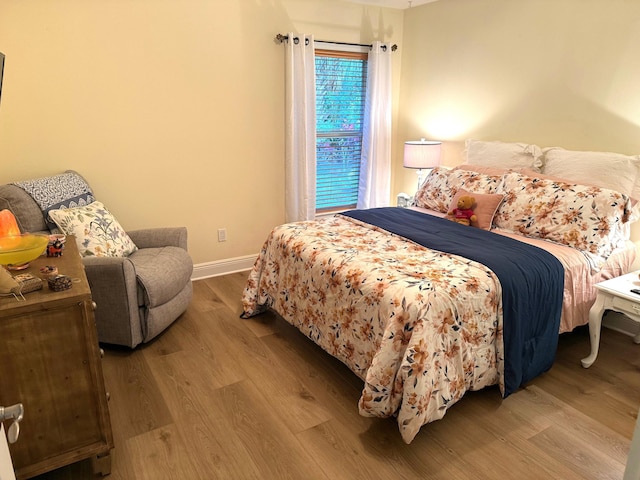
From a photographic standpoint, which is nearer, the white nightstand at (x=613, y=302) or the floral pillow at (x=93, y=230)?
the white nightstand at (x=613, y=302)

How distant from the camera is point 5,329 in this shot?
57.7 inches

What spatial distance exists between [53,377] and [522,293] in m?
2.10

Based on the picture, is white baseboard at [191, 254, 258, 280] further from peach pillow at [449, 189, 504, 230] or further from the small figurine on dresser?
peach pillow at [449, 189, 504, 230]

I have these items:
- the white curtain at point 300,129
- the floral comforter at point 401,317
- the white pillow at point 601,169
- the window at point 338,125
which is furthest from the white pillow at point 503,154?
the white curtain at point 300,129

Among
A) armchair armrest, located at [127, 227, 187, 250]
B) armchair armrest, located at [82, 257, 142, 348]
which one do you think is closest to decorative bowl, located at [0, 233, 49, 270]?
armchair armrest, located at [82, 257, 142, 348]

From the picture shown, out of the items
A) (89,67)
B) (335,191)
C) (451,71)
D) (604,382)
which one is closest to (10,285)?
(89,67)

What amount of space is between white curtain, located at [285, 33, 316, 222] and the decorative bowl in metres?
2.46

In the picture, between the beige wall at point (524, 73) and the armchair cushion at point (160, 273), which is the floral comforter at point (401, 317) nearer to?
the armchair cushion at point (160, 273)

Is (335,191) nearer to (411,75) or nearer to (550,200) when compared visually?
(411,75)

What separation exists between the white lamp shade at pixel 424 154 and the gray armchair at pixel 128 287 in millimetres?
2275

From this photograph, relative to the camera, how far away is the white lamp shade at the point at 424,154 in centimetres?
397

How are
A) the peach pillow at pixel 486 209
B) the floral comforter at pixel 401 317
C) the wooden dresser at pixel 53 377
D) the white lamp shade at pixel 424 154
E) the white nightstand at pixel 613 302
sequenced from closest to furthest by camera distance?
1. the wooden dresser at pixel 53 377
2. the floral comforter at pixel 401 317
3. the white nightstand at pixel 613 302
4. the peach pillow at pixel 486 209
5. the white lamp shade at pixel 424 154

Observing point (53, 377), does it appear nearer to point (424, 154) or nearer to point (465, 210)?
point (465, 210)

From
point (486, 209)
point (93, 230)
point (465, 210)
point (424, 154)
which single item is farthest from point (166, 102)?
point (486, 209)
